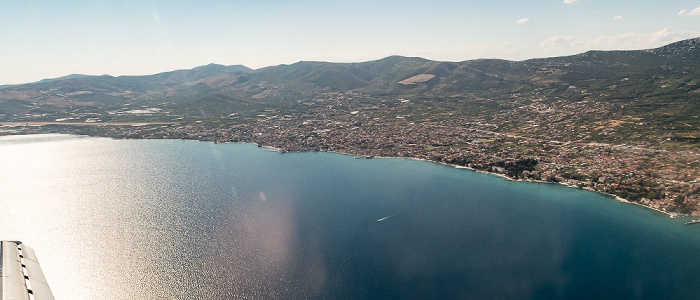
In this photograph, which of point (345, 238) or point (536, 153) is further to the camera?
point (536, 153)

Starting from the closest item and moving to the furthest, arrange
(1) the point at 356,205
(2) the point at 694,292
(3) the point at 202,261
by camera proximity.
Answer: (2) the point at 694,292, (3) the point at 202,261, (1) the point at 356,205

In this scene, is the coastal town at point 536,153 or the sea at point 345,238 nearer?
the sea at point 345,238

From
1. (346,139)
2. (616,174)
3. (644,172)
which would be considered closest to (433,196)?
(616,174)

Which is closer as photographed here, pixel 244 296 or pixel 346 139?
pixel 244 296

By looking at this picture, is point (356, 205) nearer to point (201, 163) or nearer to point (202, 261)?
point (202, 261)

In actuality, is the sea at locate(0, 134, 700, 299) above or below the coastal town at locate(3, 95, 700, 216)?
below

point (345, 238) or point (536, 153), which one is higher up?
point (536, 153)

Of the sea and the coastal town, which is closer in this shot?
the sea

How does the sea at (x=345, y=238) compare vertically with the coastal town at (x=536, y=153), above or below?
below
